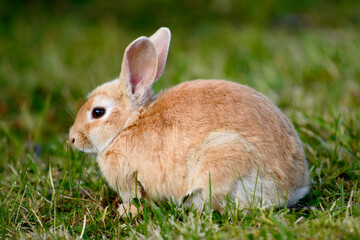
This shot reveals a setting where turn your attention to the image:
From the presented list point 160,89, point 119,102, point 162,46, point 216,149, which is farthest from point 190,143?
point 160,89

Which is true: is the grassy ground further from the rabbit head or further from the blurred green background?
the rabbit head

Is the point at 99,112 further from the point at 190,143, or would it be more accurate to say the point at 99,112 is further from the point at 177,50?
the point at 177,50

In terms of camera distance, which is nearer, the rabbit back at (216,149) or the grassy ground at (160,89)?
the grassy ground at (160,89)

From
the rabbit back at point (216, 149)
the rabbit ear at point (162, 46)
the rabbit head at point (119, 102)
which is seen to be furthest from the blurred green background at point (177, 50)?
the rabbit back at point (216, 149)

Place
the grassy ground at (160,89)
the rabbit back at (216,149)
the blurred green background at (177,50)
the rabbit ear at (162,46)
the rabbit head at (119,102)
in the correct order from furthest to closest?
the blurred green background at (177,50), the rabbit ear at (162,46), the rabbit head at (119,102), the rabbit back at (216,149), the grassy ground at (160,89)

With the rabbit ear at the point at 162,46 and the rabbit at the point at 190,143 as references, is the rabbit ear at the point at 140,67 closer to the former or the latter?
the rabbit at the point at 190,143

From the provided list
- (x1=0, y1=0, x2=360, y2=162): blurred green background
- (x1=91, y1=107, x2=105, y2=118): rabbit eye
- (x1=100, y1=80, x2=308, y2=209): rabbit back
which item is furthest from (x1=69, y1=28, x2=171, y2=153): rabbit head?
(x1=0, y1=0, x2=360, y2=162): blurred green background
